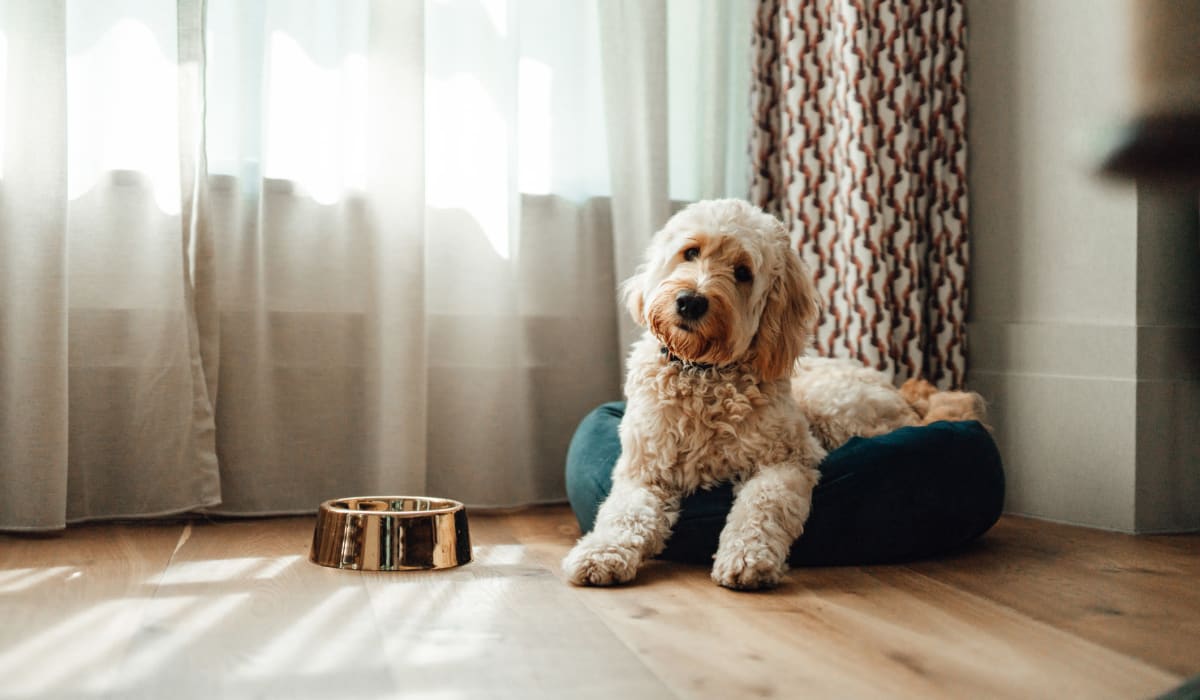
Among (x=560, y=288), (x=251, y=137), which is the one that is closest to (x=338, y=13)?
(x=251, y=137)

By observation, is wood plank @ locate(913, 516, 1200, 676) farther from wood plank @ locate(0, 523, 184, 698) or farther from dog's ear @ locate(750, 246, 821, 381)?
wood plank @ locate(0, 523, 184, 698)

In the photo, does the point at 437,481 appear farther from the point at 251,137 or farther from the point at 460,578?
the point at 251,137

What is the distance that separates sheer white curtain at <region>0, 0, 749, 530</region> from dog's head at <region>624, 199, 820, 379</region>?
0.91 meters

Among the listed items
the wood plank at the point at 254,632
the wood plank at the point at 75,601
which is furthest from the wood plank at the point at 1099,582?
the wood plank at the point at 75,601

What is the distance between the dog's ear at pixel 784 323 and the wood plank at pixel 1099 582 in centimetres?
57

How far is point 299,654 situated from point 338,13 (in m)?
1.95

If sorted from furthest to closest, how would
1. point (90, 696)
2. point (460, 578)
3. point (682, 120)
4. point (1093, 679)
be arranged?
point (682, 120) → point (460, 578) → point (1093, 679) → point (90, 696)

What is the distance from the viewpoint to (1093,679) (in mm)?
1395

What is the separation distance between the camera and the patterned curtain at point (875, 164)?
296 centimetres

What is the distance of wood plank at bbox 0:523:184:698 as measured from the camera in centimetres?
135

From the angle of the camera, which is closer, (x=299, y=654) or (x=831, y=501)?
(x=299, y=654)

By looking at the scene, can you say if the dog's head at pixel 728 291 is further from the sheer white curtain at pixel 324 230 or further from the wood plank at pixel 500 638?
the sheer white curtain at pixel 324 230

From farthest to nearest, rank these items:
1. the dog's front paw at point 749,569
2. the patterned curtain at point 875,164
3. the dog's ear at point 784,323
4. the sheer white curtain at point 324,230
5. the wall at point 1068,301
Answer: the patterned curtain at point 875,164
the wall at point 1068,301
the sheer white curtain at point 324,230
the dog's ear at point 784,323
the dog's front paw at point 749,569

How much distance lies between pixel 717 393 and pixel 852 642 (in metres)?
0.66
